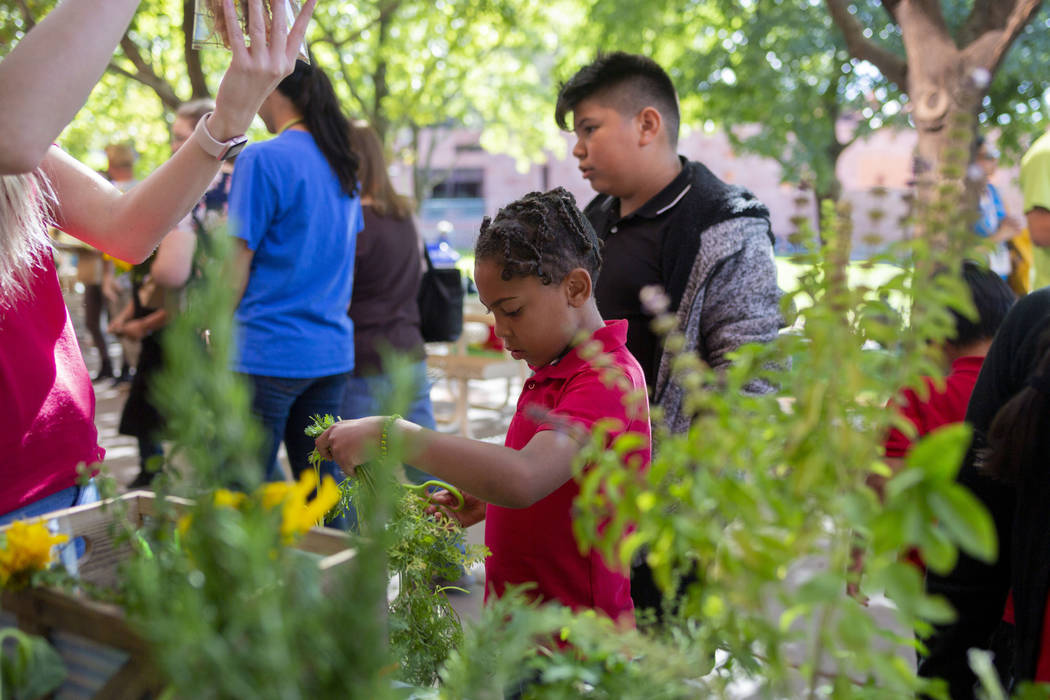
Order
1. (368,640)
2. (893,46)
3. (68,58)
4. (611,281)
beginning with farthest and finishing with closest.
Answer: (893,46), (611,281), (68,58), (368,640)

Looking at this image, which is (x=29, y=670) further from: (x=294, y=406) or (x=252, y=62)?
(x=294, y=406)

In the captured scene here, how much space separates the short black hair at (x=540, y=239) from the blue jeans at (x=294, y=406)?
134 cm

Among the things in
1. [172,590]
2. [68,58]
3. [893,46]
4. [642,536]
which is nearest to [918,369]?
[642,536]

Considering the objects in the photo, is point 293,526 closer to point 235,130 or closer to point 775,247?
point 235,130

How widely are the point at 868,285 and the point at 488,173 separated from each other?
135 ft

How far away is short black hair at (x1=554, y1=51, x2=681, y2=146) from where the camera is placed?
2504mm

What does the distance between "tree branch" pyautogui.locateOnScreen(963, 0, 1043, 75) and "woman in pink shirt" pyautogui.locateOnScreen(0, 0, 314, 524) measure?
5558 mm

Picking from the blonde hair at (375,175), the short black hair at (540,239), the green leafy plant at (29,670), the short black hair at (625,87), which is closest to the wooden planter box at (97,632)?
the green leafy plant at (29,670)

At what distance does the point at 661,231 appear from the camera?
2428 millimetres

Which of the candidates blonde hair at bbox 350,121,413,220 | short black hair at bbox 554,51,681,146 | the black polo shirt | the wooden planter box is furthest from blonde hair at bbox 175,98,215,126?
the wooden planter box

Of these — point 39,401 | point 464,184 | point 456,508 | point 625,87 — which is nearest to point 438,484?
point 456,508

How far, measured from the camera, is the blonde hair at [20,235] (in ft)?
4.61

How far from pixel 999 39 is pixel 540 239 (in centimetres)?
546

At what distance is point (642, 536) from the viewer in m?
0.75
